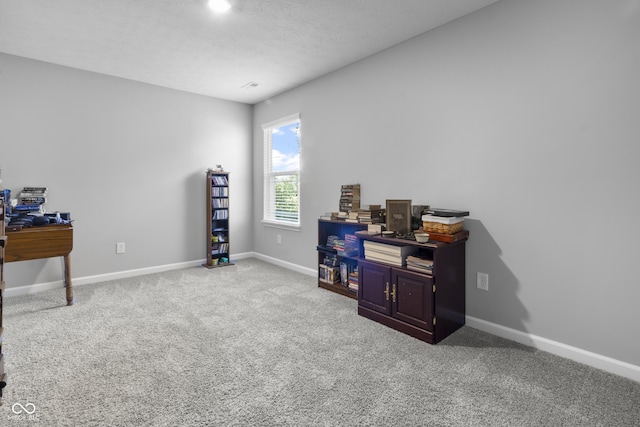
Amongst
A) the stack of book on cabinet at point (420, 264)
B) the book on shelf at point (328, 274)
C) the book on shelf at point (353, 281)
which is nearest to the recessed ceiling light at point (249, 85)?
the book on shelf at point (328, 274)

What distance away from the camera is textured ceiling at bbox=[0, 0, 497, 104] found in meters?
2.45

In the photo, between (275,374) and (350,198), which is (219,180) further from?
(275,374)

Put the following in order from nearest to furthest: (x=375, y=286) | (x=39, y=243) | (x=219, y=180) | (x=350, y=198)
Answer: (x=375, y=286), (x=39, y=243), (x=350, y=198), (x=219, y=180)

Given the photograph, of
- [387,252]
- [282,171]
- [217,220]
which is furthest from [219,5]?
[217,220]

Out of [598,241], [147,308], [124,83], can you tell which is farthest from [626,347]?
[124,83]

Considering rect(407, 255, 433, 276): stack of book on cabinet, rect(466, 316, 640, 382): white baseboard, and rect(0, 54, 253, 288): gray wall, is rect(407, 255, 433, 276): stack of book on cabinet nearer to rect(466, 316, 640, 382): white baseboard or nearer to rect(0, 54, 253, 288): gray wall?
rect(466, 316, 640, 382): white baseboard

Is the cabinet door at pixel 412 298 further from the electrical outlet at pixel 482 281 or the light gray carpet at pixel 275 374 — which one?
the electrical outlet at pixel 482 281

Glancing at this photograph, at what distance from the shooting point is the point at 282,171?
15.2 ft

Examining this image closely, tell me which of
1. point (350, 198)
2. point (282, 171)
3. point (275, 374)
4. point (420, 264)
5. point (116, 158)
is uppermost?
point (116, 158)

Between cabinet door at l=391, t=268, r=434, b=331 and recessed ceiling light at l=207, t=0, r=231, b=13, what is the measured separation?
93.5 inches

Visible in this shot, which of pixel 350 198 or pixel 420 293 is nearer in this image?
pixel 420 293

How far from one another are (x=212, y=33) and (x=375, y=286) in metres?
2.62

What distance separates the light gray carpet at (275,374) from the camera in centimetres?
155

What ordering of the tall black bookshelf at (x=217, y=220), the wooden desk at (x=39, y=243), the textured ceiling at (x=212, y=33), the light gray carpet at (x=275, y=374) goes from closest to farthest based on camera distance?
the light gray carpet at (x=275, y=374) < the textured ceiling at (x=212, y=33) < the wooden desk at (x=39, y=243) < the tall black bookshelf at (x=217, y=220)
